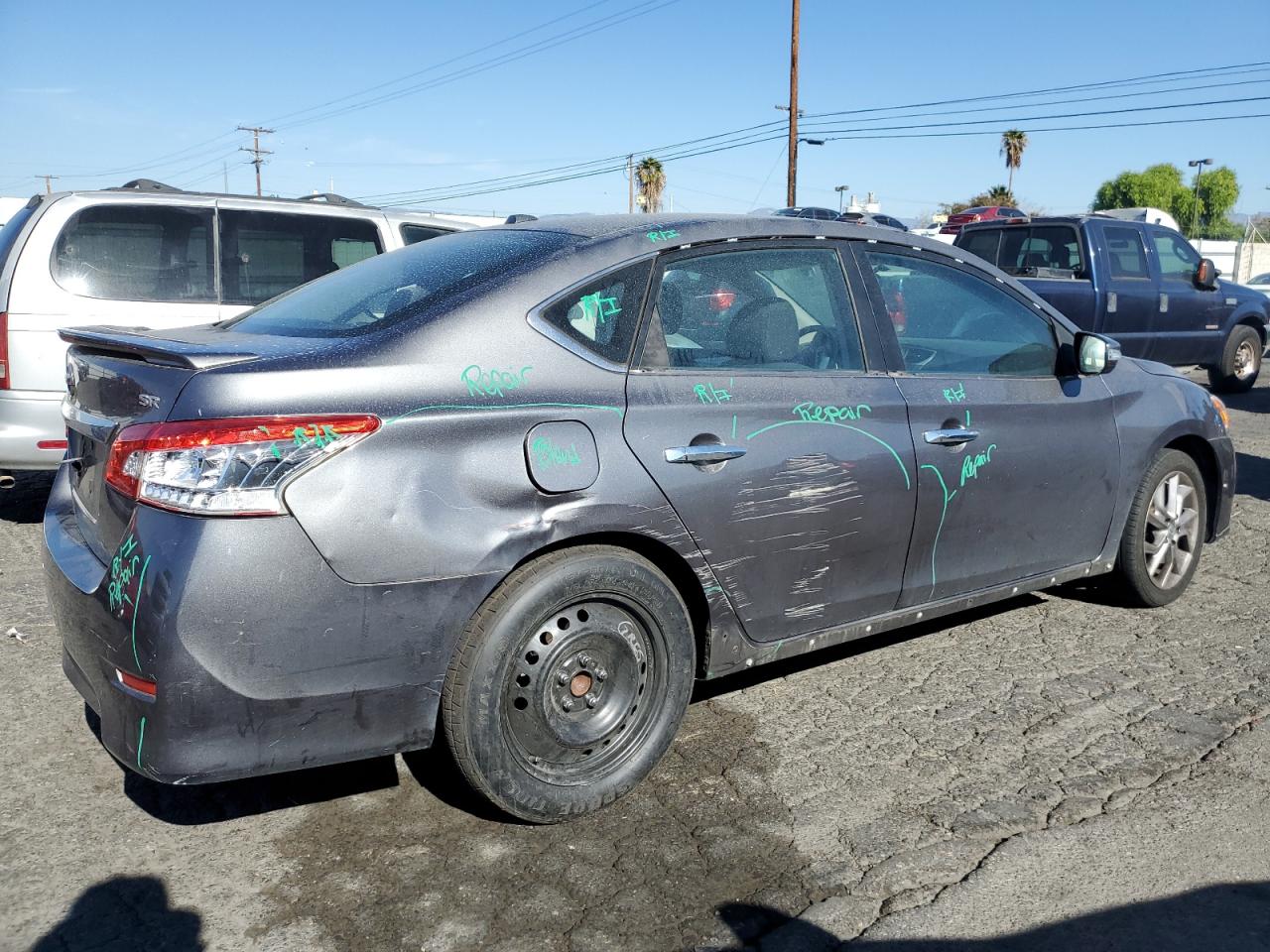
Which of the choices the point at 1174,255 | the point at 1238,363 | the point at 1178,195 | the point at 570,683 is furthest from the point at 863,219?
the point at 1178,195

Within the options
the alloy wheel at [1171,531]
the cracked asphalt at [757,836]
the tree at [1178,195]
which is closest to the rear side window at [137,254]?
the cracked asphalt at [757,836]

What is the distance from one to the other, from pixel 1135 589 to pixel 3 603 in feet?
16.3

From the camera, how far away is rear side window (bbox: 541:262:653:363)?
3062mm

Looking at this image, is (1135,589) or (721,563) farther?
(1135,589)

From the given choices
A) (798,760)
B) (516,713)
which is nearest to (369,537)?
(516,713)

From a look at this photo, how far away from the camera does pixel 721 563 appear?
322 cm

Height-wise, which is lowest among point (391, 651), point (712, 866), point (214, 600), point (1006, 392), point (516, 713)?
point (712, 866)

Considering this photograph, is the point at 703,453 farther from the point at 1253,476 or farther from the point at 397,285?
the point at 1253,476

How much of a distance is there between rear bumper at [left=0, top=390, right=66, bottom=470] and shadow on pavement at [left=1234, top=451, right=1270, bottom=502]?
6.95 meters

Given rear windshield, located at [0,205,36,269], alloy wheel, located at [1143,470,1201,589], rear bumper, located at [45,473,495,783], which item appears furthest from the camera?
rear windshield, located at [0,205,36,269]

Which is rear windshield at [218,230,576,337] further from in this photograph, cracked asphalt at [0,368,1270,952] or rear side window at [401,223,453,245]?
rear side window at [401,223,453,245]

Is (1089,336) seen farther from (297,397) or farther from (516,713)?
(297,397)

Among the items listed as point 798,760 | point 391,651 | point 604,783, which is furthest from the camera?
point 798,760

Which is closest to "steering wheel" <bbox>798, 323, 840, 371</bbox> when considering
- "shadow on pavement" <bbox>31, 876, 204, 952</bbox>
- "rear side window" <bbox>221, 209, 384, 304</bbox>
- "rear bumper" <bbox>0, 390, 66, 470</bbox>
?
"shadow on pavement" <bbox>31, 876, 204, 952</bbox>
